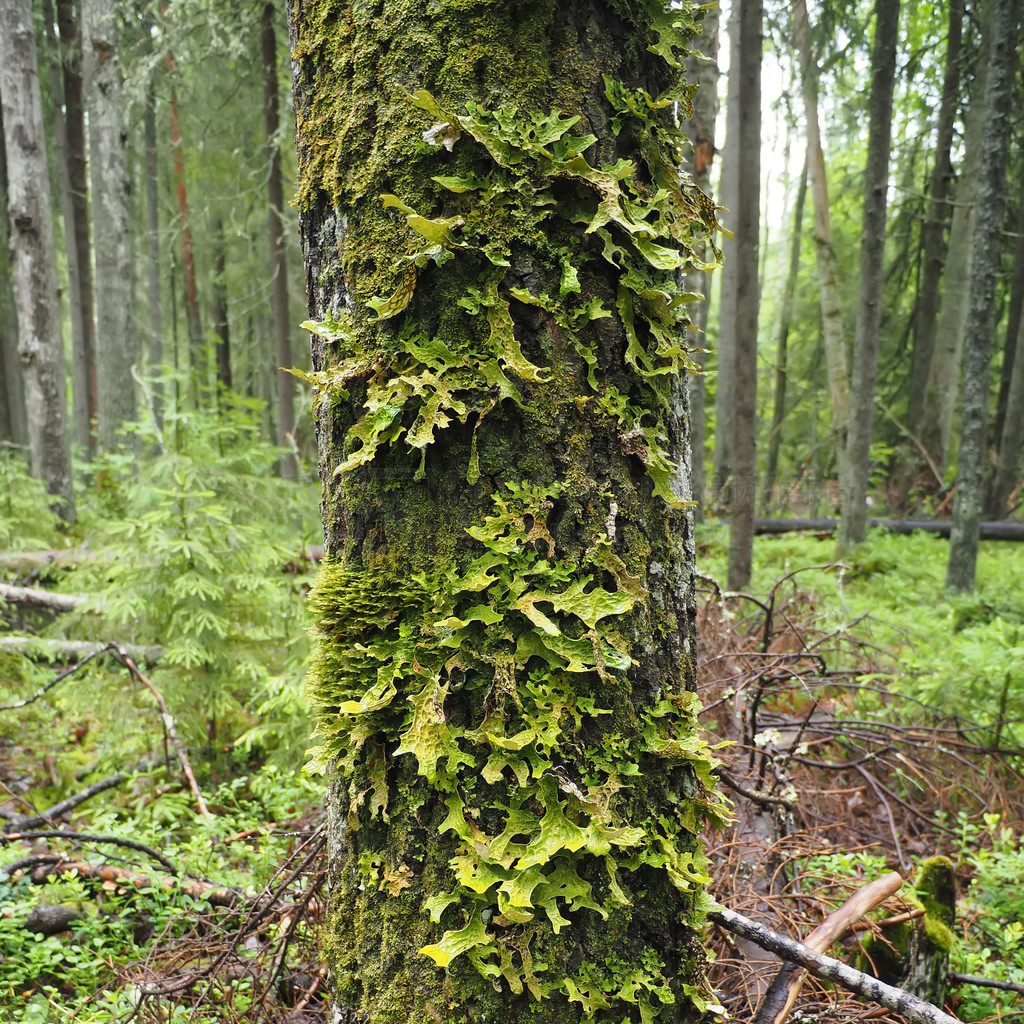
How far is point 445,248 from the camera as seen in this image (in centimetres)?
114

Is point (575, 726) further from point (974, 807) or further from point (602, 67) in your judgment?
point (974, 807)

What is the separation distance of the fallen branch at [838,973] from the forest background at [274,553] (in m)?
0.78

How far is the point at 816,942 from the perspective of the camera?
1491 mm

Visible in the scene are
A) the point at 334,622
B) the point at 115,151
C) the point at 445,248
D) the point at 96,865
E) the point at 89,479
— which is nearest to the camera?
the point at 445,248

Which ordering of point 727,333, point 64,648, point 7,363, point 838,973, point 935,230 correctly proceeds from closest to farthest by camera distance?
point 838,973 < point 64,648 < point 727,333 < point 935,230 < point 7,363

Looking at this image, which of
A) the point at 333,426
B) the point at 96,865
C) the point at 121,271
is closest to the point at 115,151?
the point at 121,271

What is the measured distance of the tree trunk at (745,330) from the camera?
6160 millimetres

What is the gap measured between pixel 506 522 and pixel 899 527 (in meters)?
11.3

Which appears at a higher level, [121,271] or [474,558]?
[121,271]

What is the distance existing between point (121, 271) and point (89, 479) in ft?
22.4

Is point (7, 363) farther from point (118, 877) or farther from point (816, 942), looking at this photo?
point (816, 942)

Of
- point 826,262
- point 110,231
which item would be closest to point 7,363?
point 110,231

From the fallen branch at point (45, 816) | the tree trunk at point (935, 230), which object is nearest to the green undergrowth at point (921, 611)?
the fallen branch at point (45, 816)

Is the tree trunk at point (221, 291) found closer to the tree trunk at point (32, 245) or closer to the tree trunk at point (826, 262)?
the tree trunk at point (32, 245)
